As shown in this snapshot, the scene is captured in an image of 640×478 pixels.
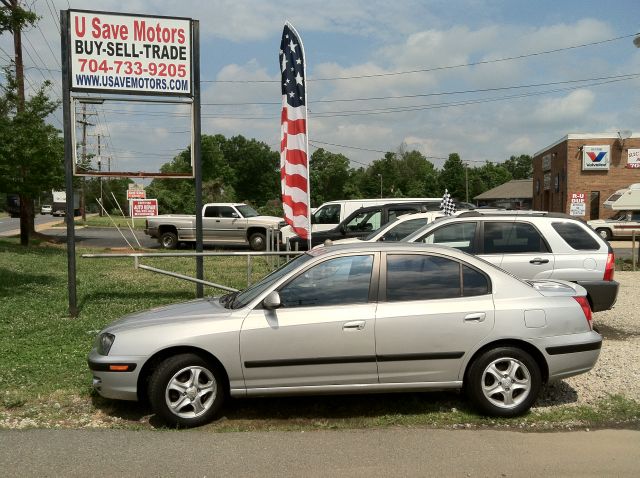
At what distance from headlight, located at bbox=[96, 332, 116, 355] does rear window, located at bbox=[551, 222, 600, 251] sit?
5.65 meters

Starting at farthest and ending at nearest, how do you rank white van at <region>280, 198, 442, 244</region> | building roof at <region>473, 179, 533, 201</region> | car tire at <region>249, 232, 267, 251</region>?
building roof at <region>473, 179, 533, 201</region> → car tire at <region>249, 232, 267, 251</region> → white van at <region>280, 198, 442, 244</region>

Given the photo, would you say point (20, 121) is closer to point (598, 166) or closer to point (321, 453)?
point (321, 453)

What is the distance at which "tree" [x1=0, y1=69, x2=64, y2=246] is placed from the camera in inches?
750

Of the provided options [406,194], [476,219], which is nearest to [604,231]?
[476,219]

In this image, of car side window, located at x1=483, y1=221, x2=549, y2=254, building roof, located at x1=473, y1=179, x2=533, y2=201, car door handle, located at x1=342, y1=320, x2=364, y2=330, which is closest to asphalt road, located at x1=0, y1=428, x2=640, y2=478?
car door handle, located at x1=342, y1=320, x2=364, y2=330

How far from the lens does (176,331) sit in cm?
483

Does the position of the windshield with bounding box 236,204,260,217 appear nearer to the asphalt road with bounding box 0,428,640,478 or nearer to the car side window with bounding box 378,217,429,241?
the car side window with bounding box 378,217,429,241

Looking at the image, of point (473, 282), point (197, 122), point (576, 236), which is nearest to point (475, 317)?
point (473, 282)

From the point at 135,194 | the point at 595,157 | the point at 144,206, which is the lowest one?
the point at 144,206

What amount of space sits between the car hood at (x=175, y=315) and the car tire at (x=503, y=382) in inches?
83.9

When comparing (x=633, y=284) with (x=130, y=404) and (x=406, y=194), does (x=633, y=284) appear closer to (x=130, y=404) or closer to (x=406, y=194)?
(x=130, y=404)

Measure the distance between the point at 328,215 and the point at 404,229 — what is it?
8.35 m

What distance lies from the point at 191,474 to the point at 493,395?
99.4 inches

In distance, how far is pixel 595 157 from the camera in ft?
119
